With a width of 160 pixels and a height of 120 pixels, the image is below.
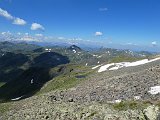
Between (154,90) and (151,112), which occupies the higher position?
(154,90)

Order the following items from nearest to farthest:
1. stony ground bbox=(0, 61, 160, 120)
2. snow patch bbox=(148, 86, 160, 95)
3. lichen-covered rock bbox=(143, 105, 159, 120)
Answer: lichen-covered rock bbox=(143, 105, 159, 120) → stony ground bbox=(0, 61, 160, 120) → snow patch bbox=(148, 86, 160, 95)

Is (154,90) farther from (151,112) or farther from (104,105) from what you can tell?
(151,112)

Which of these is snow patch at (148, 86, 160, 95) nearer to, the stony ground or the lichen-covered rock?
the stony ground

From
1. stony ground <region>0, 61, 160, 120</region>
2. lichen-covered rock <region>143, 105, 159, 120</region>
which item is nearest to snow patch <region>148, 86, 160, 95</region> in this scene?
stony ground <region>0, 61, 160, 120</region>

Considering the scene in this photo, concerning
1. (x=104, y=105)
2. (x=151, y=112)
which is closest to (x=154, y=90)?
(x=104, y=105)

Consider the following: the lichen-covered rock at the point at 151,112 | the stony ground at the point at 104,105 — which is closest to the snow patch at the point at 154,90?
the stony ground at the point at 104,105

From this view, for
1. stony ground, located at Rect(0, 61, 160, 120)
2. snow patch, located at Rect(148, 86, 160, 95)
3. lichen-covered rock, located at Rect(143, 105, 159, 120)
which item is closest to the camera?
lichen-covered rock, located at Rect(143, 105, 159, 120)

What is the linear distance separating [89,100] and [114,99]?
4.80 m

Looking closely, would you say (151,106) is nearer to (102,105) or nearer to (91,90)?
(102,105)

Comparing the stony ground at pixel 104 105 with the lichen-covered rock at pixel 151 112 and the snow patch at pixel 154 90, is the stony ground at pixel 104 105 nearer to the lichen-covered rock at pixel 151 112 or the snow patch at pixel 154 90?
the lichen-covered rock at pixel 151 112

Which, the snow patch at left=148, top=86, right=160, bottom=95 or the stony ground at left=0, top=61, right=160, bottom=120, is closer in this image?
the stony ground at left=0, top=61, right=160, bottom=120

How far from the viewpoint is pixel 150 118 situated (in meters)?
36.0

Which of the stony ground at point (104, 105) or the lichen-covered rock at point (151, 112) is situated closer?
the lichen-covered rock at point (151, 112)

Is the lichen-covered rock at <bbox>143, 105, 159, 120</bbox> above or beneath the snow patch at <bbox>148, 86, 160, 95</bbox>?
beneath
